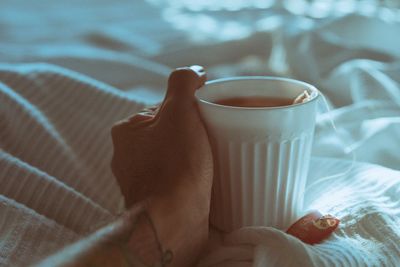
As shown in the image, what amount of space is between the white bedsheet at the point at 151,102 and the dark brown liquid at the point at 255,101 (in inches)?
5.5

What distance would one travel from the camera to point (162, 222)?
19.7 inches

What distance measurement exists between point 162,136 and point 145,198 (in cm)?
7

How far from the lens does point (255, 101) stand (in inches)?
22.9

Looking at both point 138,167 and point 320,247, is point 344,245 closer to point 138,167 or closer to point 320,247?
point 320,247

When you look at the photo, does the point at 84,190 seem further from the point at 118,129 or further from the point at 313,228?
the point at 313,228

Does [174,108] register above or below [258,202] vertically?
above

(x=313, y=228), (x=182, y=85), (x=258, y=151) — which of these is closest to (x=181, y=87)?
(x=182, y=85)

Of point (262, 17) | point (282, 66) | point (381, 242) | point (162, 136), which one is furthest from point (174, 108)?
point (262, 17)

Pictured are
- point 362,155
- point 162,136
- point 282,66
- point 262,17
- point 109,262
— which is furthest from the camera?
point 262,17

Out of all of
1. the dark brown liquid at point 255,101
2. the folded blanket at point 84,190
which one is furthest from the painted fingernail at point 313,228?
the dark brown liquid at point 255,101

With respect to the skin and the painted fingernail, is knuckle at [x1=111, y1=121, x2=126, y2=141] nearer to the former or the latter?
the skin

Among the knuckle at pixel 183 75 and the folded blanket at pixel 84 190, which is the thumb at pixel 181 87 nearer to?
the knuckle at pixel 183 75

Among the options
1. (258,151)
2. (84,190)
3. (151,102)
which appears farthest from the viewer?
(151,102)

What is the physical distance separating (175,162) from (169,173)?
1cm
